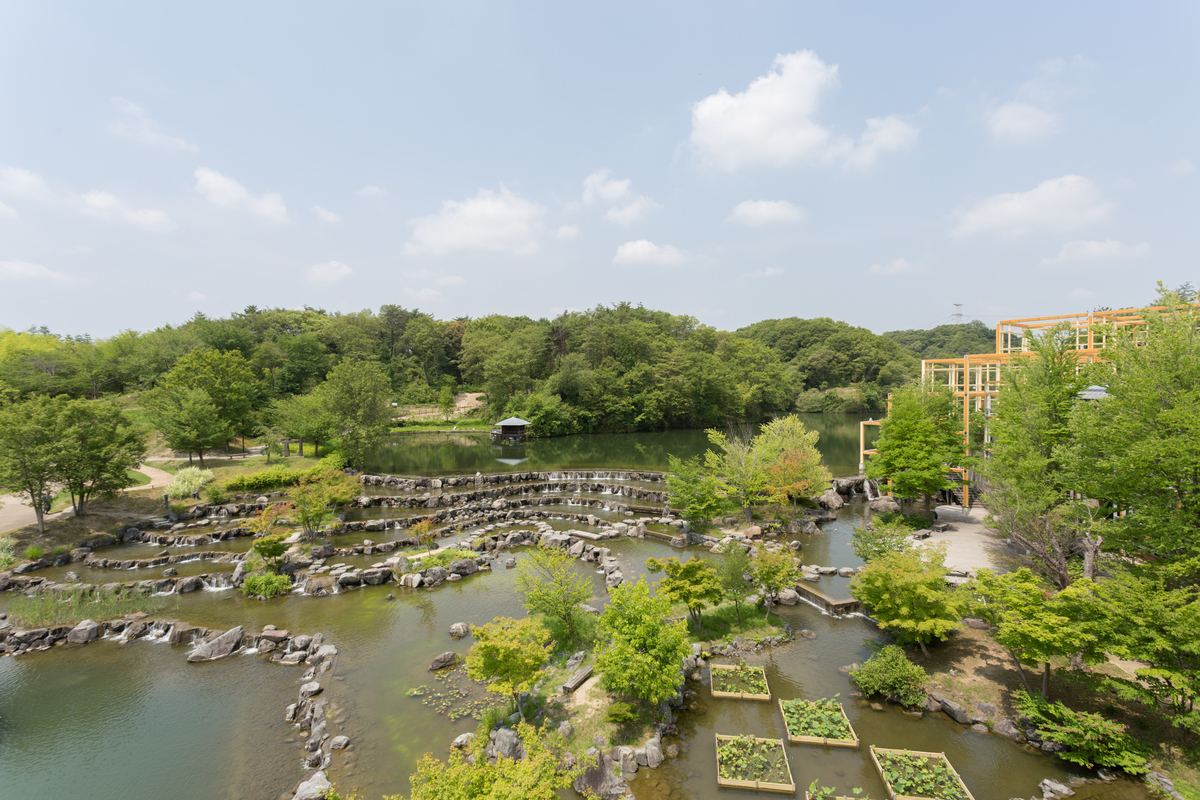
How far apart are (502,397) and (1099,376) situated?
5215 cm

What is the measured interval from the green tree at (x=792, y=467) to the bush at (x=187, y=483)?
30102 millimetres

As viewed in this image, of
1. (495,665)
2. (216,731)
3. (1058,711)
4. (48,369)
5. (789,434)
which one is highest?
(48,369)

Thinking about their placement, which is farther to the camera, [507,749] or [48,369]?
[48,369]

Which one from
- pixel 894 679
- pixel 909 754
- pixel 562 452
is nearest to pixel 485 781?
pixel 909 754

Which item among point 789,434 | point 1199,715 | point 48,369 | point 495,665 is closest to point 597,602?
point 495,665

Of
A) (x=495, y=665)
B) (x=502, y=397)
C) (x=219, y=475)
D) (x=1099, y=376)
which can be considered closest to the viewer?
(x=495, y=665)

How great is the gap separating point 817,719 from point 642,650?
13.5 feet

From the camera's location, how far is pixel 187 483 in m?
25.4

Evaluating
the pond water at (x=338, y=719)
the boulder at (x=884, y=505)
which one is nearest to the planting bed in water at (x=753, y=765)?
the pond water at (x=338, y=719)

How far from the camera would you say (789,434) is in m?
26.8

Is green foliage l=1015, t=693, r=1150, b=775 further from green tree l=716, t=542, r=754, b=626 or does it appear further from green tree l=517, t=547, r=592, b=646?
green tree l=517, t=547, r=592, b=646

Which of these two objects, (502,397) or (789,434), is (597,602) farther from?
(502,397)

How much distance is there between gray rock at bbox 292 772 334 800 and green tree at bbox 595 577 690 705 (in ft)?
17.4

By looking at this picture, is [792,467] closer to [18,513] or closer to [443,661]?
[443,661]
